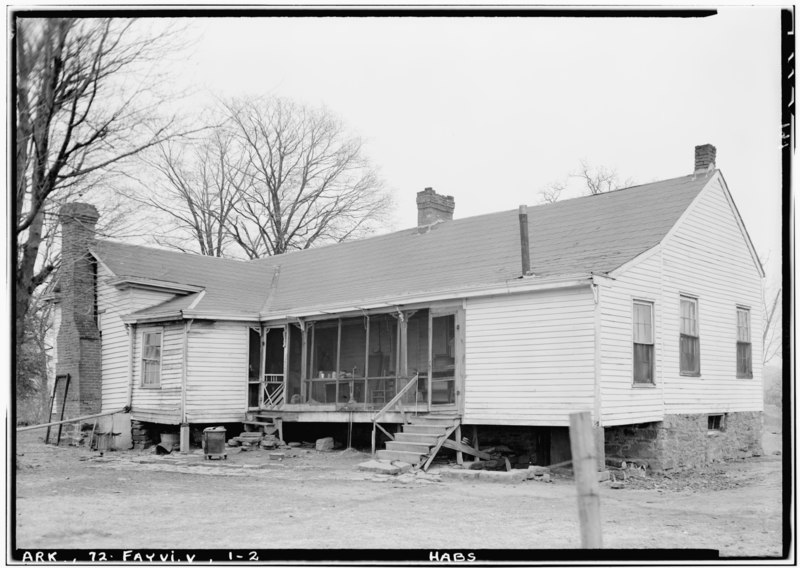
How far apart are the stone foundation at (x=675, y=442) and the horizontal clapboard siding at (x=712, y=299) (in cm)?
32

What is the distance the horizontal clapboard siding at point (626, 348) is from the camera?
15.3 metres

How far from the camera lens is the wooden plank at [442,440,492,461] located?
54.4 ft

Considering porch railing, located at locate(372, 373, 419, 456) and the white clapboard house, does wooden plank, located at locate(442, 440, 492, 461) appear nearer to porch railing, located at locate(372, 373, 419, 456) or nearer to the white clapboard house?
the white clapboard house

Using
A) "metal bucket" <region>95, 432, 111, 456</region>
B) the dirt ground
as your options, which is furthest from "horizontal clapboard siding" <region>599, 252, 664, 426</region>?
"metal bucket" <region>95, 432, 111, 456</region>

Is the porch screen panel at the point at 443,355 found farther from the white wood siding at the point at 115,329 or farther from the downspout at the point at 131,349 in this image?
the downspout at the point at 131,349

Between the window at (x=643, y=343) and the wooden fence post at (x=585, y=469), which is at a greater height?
the window at (x=643, y=343)

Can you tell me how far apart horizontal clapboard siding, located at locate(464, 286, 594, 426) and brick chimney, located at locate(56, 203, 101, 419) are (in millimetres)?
11606

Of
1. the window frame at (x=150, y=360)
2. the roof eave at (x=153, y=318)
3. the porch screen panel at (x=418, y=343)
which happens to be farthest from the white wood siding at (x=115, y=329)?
the porch screen panel at (x=418, y=343)

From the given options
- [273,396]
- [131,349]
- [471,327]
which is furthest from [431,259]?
[131,349]

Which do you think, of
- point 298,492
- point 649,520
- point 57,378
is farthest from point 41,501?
point 57,378

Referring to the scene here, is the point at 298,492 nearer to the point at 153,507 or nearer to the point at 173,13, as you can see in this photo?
the point at 153,507

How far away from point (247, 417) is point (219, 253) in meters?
22.0

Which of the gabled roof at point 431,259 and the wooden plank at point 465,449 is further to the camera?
the gabled roof at point 431,259

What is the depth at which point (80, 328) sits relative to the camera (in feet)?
75.4
